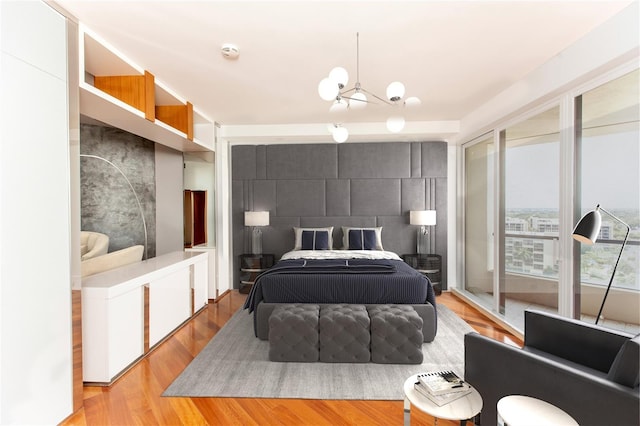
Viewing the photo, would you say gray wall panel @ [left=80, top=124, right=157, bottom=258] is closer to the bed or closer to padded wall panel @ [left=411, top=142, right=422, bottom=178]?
the bed

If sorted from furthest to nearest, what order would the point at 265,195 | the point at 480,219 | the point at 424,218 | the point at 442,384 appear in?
the point at 265,195 < the point at 424,218 < the point at 480,219 < the point at 442,384

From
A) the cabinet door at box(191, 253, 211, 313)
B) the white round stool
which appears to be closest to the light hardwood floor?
the white round stool

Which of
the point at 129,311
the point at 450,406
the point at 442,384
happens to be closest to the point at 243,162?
the point at 129,311

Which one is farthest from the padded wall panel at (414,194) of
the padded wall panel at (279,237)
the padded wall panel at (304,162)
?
the padded wall panel at (279,237)

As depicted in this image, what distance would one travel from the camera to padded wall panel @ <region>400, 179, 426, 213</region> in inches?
197

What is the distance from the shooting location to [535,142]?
3.19 m

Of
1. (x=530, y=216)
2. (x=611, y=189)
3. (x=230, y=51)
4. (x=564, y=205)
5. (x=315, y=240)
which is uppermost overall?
(x=230, y=51)

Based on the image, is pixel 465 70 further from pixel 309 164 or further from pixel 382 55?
pixel 309 164

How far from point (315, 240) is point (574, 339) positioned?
3.28 m

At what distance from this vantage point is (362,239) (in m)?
4.71

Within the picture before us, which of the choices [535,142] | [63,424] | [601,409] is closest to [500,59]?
[535,142]

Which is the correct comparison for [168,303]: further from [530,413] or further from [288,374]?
[530,413]

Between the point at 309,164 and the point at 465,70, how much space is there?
8.89 feet

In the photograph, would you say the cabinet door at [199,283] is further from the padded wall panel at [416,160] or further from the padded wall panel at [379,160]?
the padded wall panel at [416,160]
